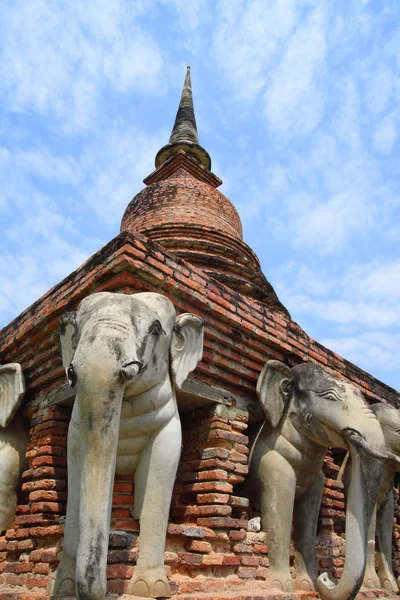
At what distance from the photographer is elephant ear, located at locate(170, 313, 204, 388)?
12.4ft

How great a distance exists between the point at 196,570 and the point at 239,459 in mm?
870

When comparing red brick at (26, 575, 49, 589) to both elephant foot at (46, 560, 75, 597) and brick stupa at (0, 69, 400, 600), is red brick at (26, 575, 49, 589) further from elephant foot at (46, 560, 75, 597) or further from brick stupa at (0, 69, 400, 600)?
elephant foot at (46, 560, 75, 597)

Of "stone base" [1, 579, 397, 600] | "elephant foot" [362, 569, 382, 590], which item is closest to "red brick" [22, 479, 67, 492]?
"stone base" [1, 579, 397, 600]

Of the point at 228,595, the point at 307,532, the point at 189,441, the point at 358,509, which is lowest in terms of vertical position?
the point at 228,595

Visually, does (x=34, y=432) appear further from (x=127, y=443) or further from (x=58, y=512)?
(x=127, y=443)

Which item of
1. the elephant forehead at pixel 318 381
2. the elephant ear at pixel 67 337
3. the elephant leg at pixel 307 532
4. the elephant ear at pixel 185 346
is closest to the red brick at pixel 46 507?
the elephant ear at pixel 67 337

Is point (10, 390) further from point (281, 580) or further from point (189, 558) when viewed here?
point (281, 580)

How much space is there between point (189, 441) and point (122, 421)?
38.7 inches

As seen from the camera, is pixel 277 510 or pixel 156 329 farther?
pixel 277 510

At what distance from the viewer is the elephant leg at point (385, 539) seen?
527cm

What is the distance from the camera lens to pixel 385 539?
18.0ft

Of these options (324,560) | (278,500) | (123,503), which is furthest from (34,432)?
(324,560)

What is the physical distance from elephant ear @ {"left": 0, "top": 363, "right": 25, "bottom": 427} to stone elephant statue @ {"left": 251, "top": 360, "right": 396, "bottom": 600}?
2060mm

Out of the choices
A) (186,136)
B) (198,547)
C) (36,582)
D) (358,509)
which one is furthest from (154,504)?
(186,136)
